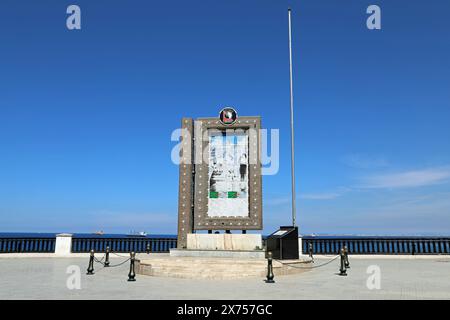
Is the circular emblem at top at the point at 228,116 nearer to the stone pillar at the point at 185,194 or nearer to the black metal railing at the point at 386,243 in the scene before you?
the stone pillar at the point at 185,194

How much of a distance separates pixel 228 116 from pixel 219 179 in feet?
13.6

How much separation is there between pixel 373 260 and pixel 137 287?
1794 cm

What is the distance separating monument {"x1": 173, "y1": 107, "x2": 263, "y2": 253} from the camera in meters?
23.4

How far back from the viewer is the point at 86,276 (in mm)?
14891

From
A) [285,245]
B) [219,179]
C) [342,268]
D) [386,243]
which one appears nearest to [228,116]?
[219,179]

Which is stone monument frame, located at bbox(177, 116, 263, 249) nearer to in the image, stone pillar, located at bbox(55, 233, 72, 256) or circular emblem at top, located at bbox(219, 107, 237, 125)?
circular emblem at top, located at bbox(219, 107, 237, 125)

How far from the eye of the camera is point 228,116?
2434 centimetres

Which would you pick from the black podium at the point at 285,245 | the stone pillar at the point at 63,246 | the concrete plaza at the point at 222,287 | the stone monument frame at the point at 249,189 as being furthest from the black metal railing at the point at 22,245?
the black podium at the point at 285,245

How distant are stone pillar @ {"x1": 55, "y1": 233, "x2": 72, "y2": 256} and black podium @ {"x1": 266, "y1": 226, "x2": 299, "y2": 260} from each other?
46.9 ft

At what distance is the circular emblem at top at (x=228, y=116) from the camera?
956 inches

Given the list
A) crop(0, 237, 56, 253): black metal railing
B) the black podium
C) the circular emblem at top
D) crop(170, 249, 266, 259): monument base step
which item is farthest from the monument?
crop(0, 237, 56, 253): black metal railing
